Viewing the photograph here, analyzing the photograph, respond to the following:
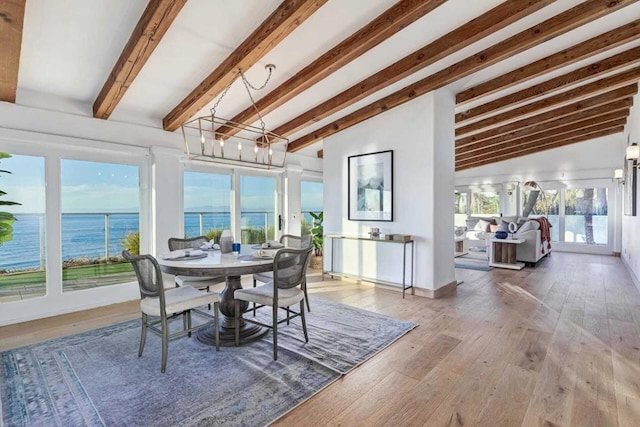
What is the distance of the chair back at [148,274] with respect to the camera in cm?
238

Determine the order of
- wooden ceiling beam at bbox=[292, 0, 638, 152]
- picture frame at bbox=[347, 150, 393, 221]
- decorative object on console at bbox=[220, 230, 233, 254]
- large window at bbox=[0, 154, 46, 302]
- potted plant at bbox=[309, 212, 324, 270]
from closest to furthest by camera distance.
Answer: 1. wooden ceiling beam at bbox=[292, 0, 638, 152]
2. decorative object on console at bbox=[220, 230, 233, 254]
3. large window at bbox=[0, 154, 46, 302]
4. picture frame at bbox=[347, 150, 393, 221]
5. potted plant at bbox=[309, 212, 324, 270]

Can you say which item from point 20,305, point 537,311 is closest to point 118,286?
point 20,305

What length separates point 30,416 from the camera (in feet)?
6.19

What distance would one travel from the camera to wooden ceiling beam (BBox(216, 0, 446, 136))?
107 inches

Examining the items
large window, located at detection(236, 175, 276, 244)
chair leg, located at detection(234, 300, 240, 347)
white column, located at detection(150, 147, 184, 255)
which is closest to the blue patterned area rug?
chair leg, located at detection(234, 300, 240, 347)

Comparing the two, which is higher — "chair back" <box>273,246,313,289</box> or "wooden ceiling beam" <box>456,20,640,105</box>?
"wooden ceiling beam" <box>456,20,640,105</box>

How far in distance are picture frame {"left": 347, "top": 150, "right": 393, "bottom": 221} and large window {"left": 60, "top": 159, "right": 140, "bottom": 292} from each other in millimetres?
3164

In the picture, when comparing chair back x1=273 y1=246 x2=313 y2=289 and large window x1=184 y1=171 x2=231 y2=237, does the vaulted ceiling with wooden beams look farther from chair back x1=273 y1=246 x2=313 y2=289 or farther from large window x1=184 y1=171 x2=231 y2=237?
chair back x1=273 y1=246 x2=313 y2=289

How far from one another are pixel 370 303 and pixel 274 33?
3174 millimetres

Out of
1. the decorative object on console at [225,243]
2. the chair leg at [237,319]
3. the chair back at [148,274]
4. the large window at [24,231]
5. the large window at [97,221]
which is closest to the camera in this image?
the chair back at [148,274]

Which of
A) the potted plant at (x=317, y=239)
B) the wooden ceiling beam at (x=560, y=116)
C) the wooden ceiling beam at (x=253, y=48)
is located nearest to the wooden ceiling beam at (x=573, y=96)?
the wooden ceiling beam at (x=560, y=116)

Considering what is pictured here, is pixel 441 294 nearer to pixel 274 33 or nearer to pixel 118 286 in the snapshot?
pixel 274 33

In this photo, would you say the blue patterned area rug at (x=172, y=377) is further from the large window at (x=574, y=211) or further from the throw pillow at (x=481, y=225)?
the large window at (x=574, y=211)

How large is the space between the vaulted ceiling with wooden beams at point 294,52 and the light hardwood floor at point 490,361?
256 centimetres
